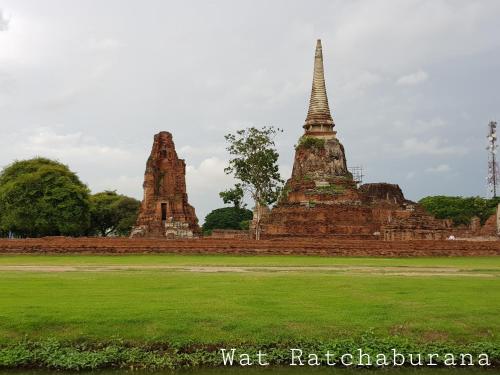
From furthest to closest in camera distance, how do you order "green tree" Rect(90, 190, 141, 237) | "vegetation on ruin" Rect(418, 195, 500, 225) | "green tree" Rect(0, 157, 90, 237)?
"vegetation on ruin" Rect(418, 195, 500, 225), "green tree" Rect(90, 190, 141, 237), "green tree" Rect(0, 157, 90, 237)

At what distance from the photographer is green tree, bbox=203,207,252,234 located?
293 ft

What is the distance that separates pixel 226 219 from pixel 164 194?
144ft

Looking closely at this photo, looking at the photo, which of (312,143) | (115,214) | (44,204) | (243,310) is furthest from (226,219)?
(243,310)

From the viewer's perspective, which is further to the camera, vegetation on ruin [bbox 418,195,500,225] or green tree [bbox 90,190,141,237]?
vegetation on ruin [bbox 418,195,500,225]

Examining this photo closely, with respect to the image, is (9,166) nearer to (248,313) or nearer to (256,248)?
(256,248)

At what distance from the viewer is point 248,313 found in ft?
40.7

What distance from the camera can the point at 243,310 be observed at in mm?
12602

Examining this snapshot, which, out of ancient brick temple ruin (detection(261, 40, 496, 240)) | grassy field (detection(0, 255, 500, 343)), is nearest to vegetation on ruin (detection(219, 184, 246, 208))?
ancient brick temple ruin (detection(261, 40, 496, 240))

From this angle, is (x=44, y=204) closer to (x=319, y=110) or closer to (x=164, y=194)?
(x=164, y=194)

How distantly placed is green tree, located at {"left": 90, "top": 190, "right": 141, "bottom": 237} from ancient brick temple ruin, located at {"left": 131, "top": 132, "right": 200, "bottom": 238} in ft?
80.7

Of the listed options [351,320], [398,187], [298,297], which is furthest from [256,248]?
[398,187]

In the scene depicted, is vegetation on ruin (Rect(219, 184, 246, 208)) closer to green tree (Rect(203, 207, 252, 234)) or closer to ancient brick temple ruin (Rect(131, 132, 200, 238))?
ancient brick temple ruin (Rect(131, 132, 200, 238))

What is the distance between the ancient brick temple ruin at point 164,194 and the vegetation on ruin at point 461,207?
44.5 meters

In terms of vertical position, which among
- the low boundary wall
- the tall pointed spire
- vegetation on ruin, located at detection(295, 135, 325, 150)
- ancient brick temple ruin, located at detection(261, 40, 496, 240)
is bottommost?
the low boundary wall
